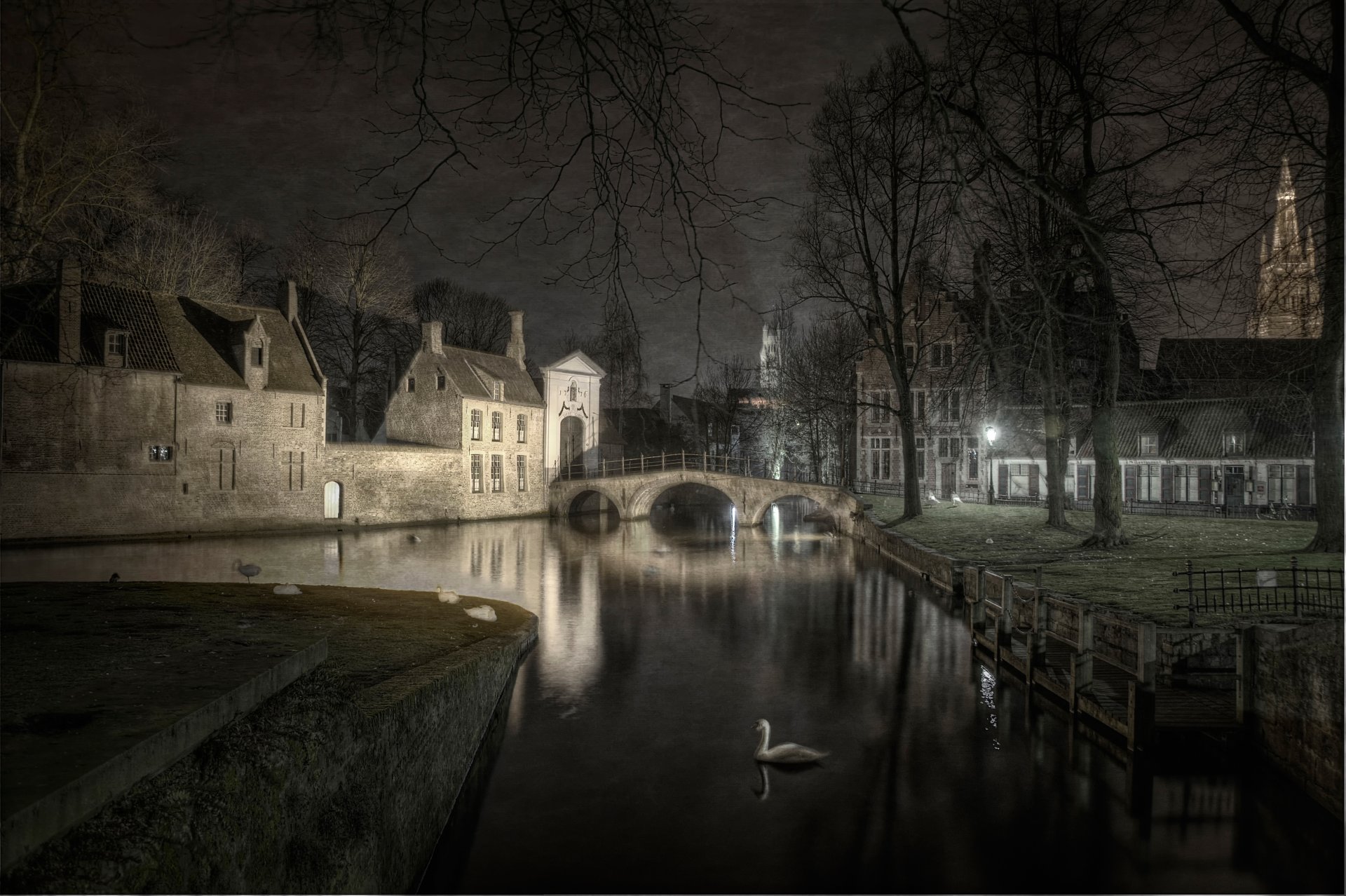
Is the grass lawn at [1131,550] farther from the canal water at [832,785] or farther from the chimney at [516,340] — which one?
the chimney at [516,340]

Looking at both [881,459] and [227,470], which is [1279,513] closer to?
[881,459]

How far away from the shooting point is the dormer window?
87.8ft

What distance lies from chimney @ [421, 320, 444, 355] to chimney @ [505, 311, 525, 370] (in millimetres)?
5920

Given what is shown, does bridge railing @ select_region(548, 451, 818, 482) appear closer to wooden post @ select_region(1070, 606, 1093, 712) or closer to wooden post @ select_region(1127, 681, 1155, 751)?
wooden post @ select_region(1070, 606, 1093, 712)

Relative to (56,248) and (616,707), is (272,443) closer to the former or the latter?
(56,248)

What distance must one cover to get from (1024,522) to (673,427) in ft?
104

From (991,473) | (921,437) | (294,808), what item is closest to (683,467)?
(921,437)

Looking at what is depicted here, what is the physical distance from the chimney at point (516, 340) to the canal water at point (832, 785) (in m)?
27.6

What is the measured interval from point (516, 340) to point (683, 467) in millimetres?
12130

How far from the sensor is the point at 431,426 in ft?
124

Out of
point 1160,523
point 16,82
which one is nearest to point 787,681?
point 16,82

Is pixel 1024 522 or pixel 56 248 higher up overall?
pixel 56 248

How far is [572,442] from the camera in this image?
4434 cm

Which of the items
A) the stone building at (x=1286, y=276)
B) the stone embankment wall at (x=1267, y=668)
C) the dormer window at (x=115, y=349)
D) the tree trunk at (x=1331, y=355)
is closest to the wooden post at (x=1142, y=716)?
the stone embankment wall at (x=1267, y=668)
